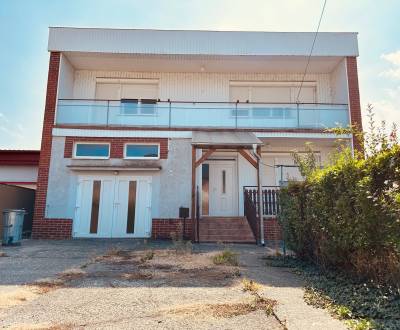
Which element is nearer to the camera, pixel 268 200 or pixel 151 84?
pixel 268 200

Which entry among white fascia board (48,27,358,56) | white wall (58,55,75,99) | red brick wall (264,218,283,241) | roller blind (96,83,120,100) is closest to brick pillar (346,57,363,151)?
white fascia board (48,27,358,56)

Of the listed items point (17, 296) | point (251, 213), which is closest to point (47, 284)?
point (17, 296)

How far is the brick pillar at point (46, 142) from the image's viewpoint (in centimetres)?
1272

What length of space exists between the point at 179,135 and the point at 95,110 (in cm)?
352

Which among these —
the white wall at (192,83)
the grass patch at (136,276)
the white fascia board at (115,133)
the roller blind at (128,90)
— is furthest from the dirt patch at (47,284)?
the roller blind at (128,90)

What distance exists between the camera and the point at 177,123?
539 inches

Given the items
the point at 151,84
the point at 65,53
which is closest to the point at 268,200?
the point at 151,84

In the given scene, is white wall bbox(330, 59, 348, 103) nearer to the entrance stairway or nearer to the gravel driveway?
the entrance stairway

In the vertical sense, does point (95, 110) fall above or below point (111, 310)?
above

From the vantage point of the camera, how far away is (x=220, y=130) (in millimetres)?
13609

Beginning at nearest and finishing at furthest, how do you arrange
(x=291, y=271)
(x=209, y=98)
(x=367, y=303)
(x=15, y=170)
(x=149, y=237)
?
(x=367, y=303) → (x=291, y=271) → (x=149, y=237) → (x=209, y=98) → (x=15, y=170)

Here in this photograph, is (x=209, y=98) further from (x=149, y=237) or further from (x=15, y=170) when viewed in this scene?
(x=15, y=170)

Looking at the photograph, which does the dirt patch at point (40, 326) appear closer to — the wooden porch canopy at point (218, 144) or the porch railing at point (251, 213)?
the wooden porch canopy at point (218, 144)

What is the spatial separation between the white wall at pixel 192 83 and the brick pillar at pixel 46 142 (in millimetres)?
1705
